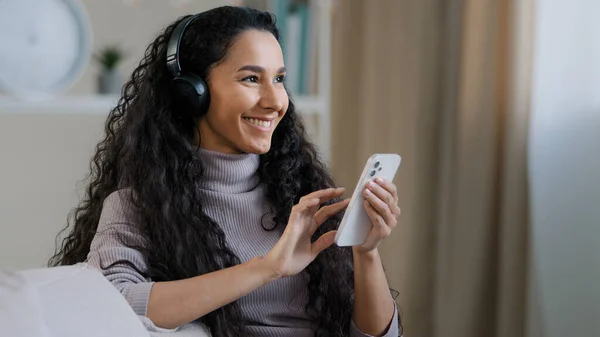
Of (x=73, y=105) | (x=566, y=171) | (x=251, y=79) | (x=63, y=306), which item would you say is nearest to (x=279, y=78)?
(x=251, y=79)

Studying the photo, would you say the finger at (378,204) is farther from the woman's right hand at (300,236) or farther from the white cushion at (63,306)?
the white cushion at (63,306)

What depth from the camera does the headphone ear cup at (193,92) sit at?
4.33 ft

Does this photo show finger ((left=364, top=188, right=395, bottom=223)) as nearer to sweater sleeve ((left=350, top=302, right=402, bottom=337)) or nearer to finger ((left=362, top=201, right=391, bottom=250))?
finger ((left=362, top=201, right=391, bottom=250))

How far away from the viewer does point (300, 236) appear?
1.21 m

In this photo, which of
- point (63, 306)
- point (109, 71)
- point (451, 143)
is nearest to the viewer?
point (63, 306)

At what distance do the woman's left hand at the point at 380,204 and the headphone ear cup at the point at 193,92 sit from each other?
0.33m

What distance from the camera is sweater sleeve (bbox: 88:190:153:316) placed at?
1182mm

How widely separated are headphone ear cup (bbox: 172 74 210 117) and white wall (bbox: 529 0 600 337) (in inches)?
33.1

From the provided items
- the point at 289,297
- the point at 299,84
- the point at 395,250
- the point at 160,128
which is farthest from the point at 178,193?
the point at 299,84

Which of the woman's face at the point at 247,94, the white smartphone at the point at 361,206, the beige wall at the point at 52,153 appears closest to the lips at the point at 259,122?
the woman's face at the point at 247,94

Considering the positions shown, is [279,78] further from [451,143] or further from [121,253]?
[451,143]

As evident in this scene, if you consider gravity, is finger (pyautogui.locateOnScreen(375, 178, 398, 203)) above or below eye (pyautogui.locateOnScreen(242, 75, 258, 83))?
below

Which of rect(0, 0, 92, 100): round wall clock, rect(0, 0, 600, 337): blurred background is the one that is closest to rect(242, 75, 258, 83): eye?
rect(0, 0, 600, 337): blurred background

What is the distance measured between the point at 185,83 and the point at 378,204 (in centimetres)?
37
